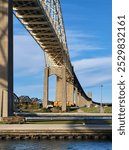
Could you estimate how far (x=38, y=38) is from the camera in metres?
84.8

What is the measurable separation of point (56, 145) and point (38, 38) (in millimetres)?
57906

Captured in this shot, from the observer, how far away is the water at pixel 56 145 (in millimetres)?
26328

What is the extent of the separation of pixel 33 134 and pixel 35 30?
44213 millimetres

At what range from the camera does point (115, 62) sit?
245 centimetres

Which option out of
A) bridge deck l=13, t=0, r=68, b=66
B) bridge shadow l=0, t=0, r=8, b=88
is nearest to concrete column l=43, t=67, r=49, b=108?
bridge deck l=13, t=0, r=68, b=66

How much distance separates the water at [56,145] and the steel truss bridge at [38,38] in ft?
40.0

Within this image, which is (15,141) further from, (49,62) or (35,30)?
(49,62)

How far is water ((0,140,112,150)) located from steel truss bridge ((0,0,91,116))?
12185 millimetres

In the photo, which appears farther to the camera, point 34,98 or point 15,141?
point 34,98

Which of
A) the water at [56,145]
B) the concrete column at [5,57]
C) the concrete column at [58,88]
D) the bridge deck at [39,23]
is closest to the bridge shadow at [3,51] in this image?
the concrete column at [5,57]

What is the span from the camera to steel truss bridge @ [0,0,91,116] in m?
42.2

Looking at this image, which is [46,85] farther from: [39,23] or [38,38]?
[39,23]

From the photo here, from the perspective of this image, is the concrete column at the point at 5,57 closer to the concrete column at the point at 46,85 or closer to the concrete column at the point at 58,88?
the concrete column at the point at 46,85

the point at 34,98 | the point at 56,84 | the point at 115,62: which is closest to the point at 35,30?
the point at 56,84
